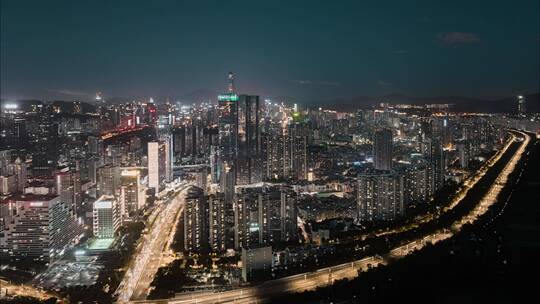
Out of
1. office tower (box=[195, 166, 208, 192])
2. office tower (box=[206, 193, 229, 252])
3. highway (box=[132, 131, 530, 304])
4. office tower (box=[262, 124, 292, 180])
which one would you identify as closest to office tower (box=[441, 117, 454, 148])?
office tower (box=[262, 124, 292, 180])

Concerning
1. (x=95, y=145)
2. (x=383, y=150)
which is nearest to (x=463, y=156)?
(x=383, y=150)

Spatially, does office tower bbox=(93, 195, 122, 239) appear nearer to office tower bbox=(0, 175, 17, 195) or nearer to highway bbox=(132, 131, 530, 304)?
office tower bbox=(0, 175, 17, 195)

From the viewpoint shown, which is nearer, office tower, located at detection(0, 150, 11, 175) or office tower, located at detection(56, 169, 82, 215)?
office tower, located at detection(56, 169, 82, 215)

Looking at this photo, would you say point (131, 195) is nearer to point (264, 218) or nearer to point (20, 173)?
point (20, 173)

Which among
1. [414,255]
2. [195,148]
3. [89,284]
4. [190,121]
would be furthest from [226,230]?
[190,121]

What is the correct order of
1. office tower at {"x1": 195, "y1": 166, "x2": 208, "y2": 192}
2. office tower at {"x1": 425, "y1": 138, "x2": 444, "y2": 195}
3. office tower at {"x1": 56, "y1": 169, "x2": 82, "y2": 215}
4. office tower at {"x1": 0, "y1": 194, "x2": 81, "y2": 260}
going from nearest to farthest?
office tower at {"x1": 0, "y1": 194, "x2": 81, "y2": 260}, office tower at {"x1": 56, "y1": 169, "x2": 82, "y2": 215}, office tower at {"x1": 425, "y1": 138, "x2": 444, "y2": 195}, office tower at {"x1": 195, "y1": 166, "x2": 208, "y2": 192}

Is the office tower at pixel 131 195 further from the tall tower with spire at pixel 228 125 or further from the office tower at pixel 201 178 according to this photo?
the tall tower with spire at pixel 228 125

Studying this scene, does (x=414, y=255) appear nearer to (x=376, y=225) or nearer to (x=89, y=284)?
(x=376, y=225)
